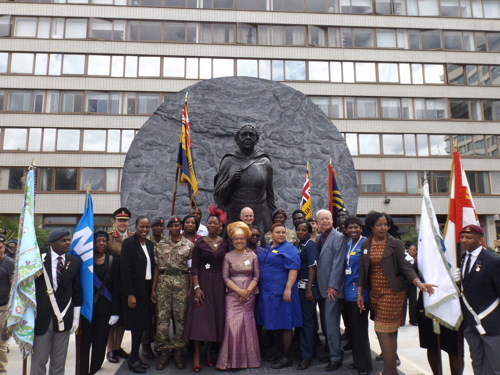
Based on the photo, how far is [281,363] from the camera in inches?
190

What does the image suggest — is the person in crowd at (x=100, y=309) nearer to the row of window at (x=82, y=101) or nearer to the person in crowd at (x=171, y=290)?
the person in crowd at (x=171, y=290)

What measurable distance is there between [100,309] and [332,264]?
277 cm

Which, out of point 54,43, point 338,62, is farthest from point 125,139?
point 338,62

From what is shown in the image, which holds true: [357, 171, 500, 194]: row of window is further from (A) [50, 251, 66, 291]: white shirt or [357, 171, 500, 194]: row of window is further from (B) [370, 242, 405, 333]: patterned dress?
(A) [50, 251, 66, 291]: white shirt

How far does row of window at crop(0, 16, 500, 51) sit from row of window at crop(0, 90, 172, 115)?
11.2ft

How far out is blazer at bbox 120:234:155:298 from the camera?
189 inches

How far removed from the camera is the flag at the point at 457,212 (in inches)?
173

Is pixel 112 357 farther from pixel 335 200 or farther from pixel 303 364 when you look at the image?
pixel 335 200

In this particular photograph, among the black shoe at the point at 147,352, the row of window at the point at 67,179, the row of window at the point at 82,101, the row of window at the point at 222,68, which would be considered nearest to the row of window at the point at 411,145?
the row of window at the point at 222,68

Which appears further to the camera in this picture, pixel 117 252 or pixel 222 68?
pixel 222 68

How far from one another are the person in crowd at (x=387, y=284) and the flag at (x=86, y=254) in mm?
2876

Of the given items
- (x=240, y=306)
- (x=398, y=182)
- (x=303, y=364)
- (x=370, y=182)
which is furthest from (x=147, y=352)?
(x=398, y=182)

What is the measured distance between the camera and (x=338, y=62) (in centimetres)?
2508

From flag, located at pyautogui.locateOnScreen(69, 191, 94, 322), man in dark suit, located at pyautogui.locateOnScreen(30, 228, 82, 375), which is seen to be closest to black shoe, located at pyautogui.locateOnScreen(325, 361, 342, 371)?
flag, located at pyautogui.locateOnScreen(69, 191, 94, 322)
